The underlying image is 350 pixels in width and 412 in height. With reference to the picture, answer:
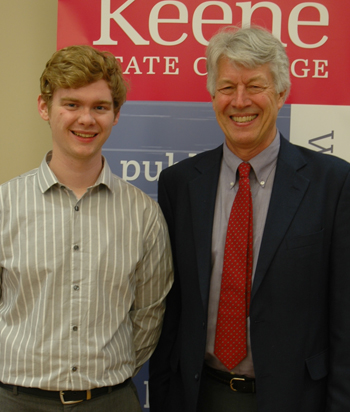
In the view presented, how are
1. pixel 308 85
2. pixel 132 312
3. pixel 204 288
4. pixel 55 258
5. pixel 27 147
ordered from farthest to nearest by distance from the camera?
pixel 27 147 < pixel 308 85 < pixel 132 312 < pixel 204 288 < pixel 55 258

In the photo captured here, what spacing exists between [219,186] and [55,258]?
2.08 feet

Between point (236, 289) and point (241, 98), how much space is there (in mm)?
638

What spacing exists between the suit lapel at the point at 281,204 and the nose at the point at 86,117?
0.64m

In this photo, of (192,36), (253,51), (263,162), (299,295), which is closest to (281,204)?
(263,162)

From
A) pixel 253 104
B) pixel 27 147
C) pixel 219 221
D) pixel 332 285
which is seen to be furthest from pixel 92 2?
pixel 332 285

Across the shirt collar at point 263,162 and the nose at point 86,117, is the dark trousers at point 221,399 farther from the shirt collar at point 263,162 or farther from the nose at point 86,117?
the nose at point 86,117

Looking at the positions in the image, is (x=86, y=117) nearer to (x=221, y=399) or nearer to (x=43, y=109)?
(x=43, y=109)

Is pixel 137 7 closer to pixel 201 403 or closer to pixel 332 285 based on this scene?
pixel 332 285

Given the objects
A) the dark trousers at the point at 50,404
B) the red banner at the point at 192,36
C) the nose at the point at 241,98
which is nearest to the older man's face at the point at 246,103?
the nose at the point at 241,98

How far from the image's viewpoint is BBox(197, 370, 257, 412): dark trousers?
1.57 m

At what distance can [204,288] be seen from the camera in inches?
62.1

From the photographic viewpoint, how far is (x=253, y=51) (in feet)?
5.13

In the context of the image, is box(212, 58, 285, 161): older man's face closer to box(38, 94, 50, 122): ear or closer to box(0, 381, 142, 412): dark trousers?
box(38, 94, 50, 122): ear

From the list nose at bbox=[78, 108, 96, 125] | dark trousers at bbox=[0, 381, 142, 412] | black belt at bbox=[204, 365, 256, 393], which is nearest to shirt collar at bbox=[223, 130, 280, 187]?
nose at bbox=[78, 108, 96, 125]
